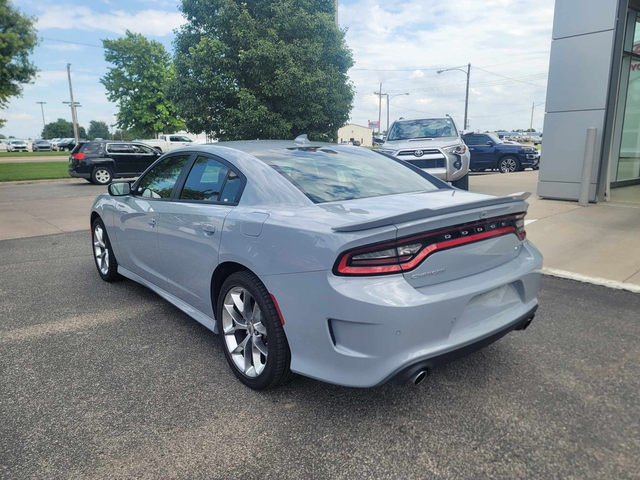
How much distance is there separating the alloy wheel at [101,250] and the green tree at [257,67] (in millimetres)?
9477

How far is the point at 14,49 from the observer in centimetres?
1978

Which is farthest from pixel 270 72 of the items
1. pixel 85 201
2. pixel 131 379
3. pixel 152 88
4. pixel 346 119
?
pixel 152 88

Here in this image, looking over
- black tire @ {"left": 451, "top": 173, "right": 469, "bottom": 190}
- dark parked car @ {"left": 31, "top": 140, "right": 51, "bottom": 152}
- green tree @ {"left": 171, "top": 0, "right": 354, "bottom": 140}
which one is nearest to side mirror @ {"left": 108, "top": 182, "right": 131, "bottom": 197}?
black tire @ {"left": 451, "top": 173, "right": 469, "bottom": 190}

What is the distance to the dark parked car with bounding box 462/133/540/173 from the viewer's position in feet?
62.8

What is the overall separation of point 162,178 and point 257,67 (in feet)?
36.1

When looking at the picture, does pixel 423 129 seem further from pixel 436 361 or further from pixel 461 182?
pixel 436 361

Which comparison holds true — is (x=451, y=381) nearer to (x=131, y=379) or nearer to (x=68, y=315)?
(x=131, y=379)

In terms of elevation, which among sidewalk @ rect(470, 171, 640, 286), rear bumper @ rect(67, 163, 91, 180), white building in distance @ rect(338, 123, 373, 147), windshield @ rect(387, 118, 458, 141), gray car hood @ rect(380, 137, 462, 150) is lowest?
sidewalk @ rect(470, 171, 640, 286)

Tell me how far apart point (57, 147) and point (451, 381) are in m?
Answer: 69.2

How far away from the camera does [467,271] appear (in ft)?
8.16

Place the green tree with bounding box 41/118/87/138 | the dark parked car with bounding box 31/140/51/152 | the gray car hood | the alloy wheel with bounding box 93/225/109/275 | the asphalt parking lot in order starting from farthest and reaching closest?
the green tree with bounding box 41/118/87/138
the dark parked car with bounding box 31/140/51/152
the gray car hood
the alloy wheel with bounding box 93/225/109/275
the asphalt parking lot

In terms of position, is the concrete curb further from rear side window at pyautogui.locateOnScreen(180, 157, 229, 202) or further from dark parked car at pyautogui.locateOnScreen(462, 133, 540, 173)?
dark parked car at pyautogui.locateOnScreen(462, 133, 540, 173)

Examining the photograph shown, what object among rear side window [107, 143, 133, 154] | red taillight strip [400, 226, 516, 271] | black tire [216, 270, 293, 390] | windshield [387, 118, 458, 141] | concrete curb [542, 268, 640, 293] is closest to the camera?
red taillight strip [400, 226, 516, 271]

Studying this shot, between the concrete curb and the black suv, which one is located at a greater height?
the black suv
